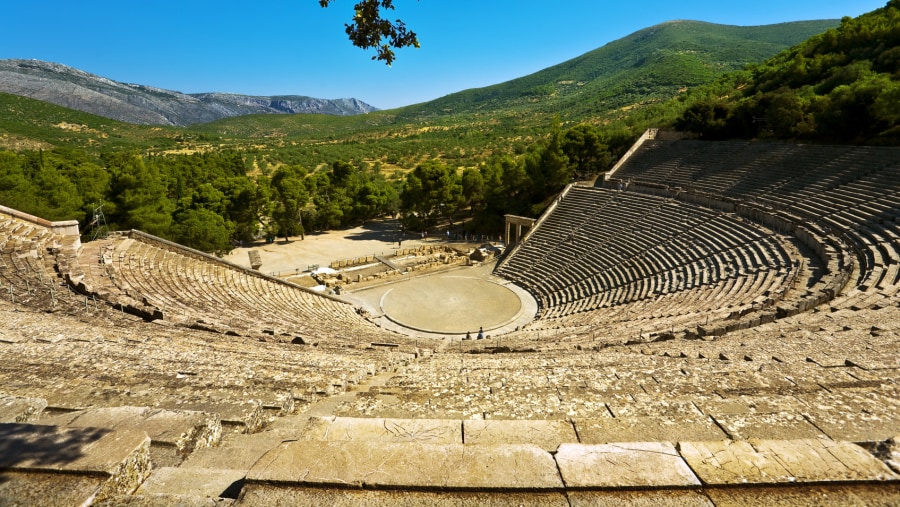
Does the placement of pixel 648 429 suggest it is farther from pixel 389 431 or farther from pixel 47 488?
pixel 47 488

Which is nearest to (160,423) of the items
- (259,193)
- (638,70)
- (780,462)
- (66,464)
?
(66,464)

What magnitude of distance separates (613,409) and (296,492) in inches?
159

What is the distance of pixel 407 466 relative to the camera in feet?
8.70

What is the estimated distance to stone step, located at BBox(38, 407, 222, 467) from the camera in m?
3.22

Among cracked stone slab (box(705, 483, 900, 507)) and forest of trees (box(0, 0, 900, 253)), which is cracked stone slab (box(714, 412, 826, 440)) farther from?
forest of trees (box(0, 0, 900, 253))

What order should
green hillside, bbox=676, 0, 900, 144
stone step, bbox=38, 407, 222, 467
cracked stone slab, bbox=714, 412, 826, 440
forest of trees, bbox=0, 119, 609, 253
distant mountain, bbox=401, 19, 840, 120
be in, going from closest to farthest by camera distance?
stone step, bbox=38, 407, 222, 467
cracked stone slab, bbox=714, 412, 826, 440
green hillside, bbox=676, 0, 900, 144
forest of trees, bbox=0, 119, 609, 253
distant mountain, bbox=401, 19, 840, 120

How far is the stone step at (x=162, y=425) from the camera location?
10.6 ft

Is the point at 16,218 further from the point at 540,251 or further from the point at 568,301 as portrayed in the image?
the point at 540,251

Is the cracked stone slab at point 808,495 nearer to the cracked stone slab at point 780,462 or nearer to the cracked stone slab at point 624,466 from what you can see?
the cracked stone slab at point 780,462

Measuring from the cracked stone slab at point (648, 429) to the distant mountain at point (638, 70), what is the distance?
79577mm

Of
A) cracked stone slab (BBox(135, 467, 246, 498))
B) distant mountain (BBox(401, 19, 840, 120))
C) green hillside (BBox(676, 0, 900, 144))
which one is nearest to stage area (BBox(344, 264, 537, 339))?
cracked stone slab (BBox(135, 467, 246, 498))

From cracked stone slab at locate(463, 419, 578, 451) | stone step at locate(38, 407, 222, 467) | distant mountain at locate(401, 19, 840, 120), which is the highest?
distant mountain at locate(401, 19, 840, 120)

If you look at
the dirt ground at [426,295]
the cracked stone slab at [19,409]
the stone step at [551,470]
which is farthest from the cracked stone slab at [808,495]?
the dirt ground at [426,295]

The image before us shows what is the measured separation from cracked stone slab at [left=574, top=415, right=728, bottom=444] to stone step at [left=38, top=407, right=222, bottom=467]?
3213 mm
